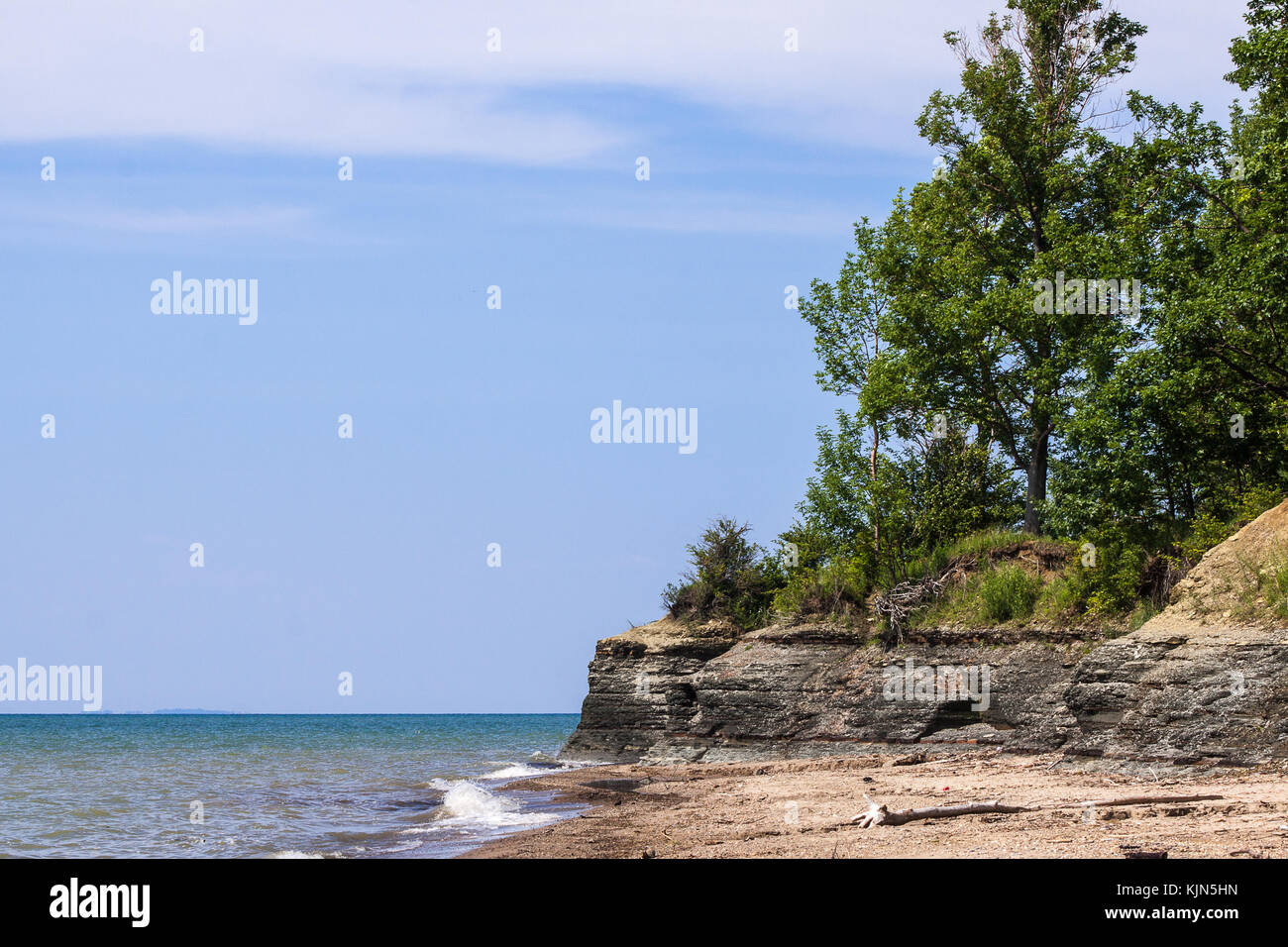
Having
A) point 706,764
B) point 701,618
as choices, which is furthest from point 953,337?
point 706,764

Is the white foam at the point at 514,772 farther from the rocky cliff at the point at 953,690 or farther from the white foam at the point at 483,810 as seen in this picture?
the white foam at the point at 483,810

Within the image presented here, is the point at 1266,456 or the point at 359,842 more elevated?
the point at 1266,456

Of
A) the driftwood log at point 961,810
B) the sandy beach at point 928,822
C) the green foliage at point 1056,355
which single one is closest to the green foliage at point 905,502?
the green foliage at point 1056,355

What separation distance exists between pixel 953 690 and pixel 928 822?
1113 cm

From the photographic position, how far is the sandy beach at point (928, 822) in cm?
1180

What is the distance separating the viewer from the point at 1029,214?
32.3 metres

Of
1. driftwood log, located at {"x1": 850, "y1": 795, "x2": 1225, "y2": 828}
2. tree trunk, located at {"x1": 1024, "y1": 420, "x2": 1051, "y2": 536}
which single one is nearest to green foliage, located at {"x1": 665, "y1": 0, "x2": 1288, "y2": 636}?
tree trunk, located at {"x1": 1024, "y1": 420, "x2": 1051, "y2": 536}

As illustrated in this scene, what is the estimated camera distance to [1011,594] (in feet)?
83.9

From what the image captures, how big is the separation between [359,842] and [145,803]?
10615mm

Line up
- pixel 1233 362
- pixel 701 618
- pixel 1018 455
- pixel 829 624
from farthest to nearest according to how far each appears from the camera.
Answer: pixel 701 618, pixel 1018 455, pixel 829 624, pixel 1233 362

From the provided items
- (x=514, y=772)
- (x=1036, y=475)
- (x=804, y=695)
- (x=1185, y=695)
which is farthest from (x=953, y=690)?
(x=514, y=772)

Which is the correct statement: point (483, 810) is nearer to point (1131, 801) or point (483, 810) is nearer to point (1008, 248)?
point (1131, 801)
